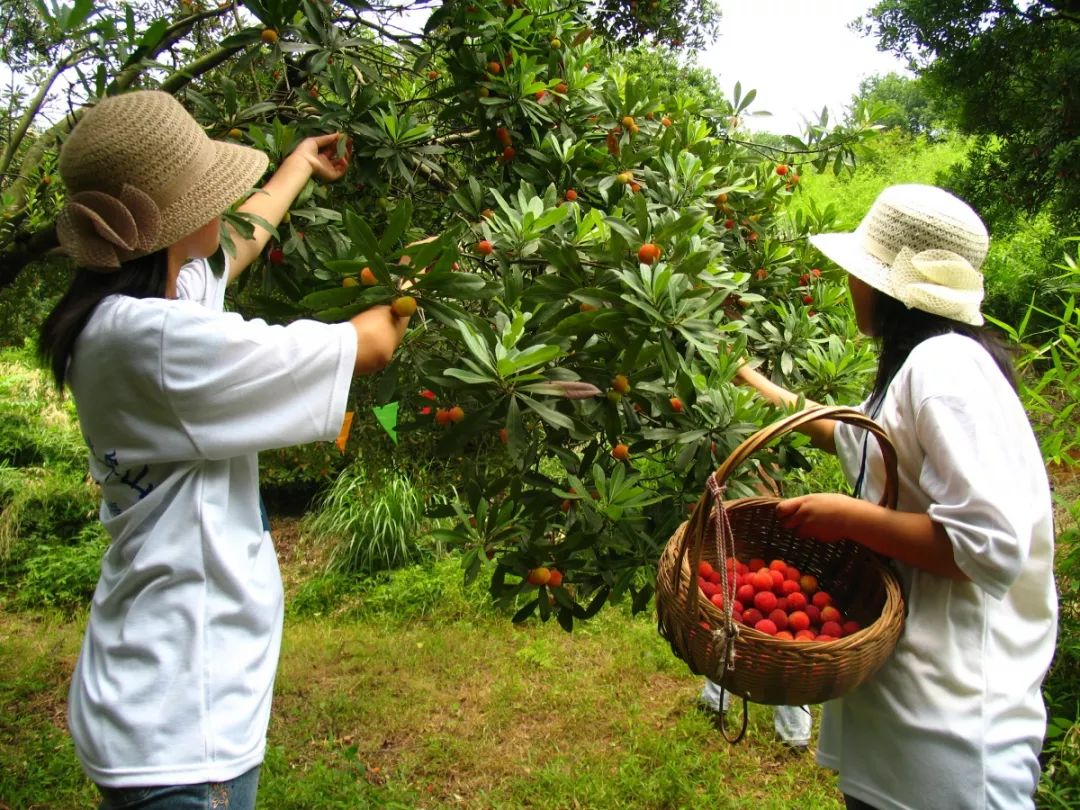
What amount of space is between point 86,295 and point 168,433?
270mm

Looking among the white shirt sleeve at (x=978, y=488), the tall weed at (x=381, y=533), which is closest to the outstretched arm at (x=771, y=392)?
the white shirt sleeve at (x=978, y=488)

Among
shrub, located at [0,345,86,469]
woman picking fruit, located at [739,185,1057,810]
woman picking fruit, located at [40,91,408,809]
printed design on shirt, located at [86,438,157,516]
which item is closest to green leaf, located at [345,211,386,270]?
woman picking fruit, located at [40,91,408,809]

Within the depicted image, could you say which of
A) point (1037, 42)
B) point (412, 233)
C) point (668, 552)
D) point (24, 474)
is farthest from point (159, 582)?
point (24, 474)

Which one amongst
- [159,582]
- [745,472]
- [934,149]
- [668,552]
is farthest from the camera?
Result: [934,149]

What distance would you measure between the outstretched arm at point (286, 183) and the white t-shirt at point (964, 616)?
51.3 inches

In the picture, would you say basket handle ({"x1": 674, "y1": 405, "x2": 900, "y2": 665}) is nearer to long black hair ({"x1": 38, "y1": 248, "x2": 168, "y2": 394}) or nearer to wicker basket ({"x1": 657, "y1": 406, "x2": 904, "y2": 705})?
wicker basket ({"x1": 657, "y1": 406, "x2": 904, "y2": 705})

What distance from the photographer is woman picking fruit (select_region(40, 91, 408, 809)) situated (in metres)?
1.27

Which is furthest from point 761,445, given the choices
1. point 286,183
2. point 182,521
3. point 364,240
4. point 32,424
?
point 32,424

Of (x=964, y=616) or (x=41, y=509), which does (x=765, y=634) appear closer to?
(x=964, y=616)

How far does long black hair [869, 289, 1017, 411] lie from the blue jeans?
1319 mm

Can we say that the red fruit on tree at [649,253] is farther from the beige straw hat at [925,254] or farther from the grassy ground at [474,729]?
the grassy ground at [474,729]

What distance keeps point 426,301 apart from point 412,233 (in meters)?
0.55

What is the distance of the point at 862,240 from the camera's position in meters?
1.61

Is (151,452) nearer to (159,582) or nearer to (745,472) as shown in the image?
(159,582)
